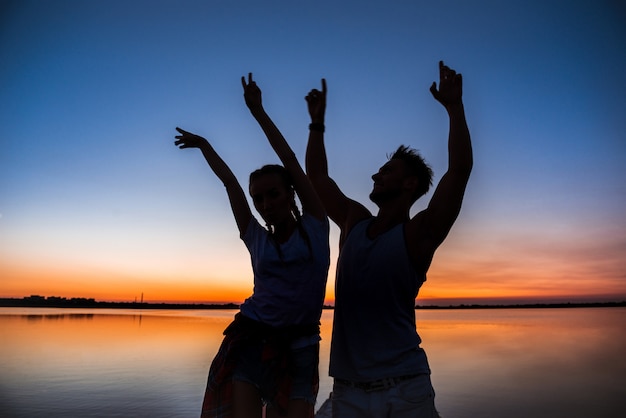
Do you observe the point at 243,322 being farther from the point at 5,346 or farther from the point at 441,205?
the point at 5,346

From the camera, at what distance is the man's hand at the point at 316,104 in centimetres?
340

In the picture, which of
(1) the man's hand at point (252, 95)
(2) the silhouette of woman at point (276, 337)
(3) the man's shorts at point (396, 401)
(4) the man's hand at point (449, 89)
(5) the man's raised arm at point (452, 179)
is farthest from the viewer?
(1) the man's hand at point (252, 95)

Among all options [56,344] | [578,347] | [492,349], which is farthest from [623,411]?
[56,344]

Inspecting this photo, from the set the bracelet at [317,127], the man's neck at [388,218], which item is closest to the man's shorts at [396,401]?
the man's neck at [388,218]

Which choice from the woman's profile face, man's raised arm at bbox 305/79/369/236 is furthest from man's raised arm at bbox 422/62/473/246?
the woman's profile face

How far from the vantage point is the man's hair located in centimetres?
288

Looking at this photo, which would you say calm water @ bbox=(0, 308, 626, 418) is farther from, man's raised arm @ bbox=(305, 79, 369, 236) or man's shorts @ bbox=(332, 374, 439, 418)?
man's shorts @ bbox=(332, 374, 439, 418)

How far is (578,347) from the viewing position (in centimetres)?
1833

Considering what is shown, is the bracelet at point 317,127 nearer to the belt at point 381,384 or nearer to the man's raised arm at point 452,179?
the man's raised arm at point 452,179

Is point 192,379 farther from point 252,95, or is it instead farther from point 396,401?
point 396,401

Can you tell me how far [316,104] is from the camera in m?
3.45

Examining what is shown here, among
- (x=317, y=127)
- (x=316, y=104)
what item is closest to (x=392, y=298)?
(x=317, y=127)

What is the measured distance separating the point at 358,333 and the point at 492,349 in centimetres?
1697

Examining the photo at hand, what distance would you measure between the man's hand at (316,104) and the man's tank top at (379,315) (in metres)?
1.16
